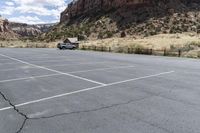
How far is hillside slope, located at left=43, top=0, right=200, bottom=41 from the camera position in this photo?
270 feet

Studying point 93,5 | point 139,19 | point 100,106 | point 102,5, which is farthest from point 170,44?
point 93,5

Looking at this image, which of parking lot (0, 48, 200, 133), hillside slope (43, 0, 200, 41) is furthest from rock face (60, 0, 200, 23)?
parking lot (0, 48, 200, 133)

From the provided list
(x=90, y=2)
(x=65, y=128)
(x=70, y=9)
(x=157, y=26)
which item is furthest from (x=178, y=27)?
(x=65, y=128)

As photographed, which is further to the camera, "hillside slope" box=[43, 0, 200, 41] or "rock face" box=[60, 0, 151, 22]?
"rock face" box=[60, 0, 151, 22]

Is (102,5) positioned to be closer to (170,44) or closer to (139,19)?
(139,19)

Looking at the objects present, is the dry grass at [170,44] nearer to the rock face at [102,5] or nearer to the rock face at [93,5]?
the rock face at [102,5]

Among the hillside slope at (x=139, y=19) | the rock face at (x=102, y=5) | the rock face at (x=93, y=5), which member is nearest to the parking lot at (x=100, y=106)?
the hillside slope at (x=139, y=19)

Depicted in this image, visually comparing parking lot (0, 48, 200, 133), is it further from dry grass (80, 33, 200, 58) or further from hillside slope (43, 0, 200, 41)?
hillside slope (43, 0, 200, 41)

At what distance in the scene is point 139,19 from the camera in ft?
299

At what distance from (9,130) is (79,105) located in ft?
8.32

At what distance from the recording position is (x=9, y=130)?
6.44 metres

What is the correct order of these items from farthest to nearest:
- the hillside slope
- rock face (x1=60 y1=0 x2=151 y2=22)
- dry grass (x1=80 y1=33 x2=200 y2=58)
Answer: rock face (x1=60 y1=0 x2=151 y2=22)
the hillside slope
dry grass (x1=80 y1=33 x2=200 y2=58)

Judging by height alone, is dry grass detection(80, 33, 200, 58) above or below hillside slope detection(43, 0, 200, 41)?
below

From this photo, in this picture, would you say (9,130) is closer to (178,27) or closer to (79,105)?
(79,105)
